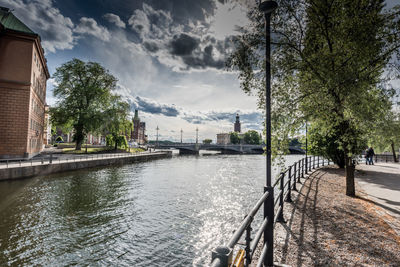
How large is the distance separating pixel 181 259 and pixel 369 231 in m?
5.37

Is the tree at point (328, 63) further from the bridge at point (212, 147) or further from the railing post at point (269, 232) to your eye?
the bridge at point (212, 147)

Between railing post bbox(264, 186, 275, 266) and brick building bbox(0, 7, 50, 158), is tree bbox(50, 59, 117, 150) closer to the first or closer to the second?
brick building bbox(0, 7, 50, 158)

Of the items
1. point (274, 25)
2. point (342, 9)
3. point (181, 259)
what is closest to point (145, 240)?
point (181, 259)

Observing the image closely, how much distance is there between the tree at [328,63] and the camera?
745cm

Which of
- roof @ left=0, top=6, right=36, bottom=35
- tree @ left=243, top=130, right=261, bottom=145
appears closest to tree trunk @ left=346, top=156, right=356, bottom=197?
roof @ left=0, top=6, right=36, bottom=35

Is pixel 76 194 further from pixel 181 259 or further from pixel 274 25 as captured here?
pixel 274 25

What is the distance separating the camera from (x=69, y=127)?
1635 inches

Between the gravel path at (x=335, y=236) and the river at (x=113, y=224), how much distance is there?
9.06 ft

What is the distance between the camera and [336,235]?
5629 millimetres

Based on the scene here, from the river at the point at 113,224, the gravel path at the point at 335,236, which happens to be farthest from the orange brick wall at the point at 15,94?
the gravel path at the point at 335,236

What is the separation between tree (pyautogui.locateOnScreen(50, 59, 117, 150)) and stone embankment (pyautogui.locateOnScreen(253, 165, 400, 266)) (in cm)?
3872

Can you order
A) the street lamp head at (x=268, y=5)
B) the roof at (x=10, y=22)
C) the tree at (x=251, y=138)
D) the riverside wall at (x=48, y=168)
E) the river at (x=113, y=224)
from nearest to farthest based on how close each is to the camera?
the street lamp head at (x=268, y=5)
the river at (x=113, y=224)
the riverside wall at (x=48, y=168)
the roof at (x=10, y=22)
the tree at (x=251, y=138)

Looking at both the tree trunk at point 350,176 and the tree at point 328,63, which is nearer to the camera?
the tree at point 328,63

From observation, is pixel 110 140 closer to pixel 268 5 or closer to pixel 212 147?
pixel 212 147
